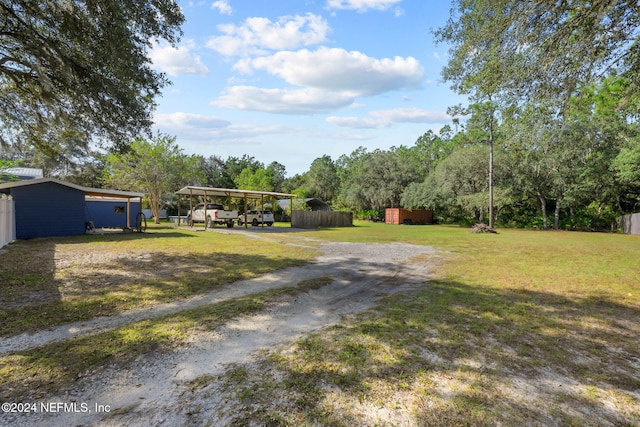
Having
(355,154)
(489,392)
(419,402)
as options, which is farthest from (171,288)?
(355,154)

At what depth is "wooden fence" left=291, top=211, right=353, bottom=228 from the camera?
26984mm

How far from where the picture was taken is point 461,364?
10.6 ft

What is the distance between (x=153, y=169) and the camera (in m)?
28.8

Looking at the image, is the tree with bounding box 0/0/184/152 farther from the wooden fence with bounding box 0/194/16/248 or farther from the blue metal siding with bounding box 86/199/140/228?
the blue metal siding with bounding box 86/199/140/228

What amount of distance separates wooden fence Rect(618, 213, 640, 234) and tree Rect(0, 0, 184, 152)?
32483 millimetres

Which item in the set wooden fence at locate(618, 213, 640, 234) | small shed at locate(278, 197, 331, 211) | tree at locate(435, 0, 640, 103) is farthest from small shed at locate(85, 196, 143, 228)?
wooden fence at locate(618, 213, 640, 234)

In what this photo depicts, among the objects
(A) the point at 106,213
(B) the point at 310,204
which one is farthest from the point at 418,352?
(B) the point at 310,204

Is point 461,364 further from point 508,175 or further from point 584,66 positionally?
point 508,175

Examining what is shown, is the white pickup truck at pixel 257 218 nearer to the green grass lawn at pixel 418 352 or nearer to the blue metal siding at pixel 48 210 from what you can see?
the blue metal siding at pixel 48 210

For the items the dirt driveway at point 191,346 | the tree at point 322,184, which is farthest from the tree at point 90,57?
the tree at point 322,184

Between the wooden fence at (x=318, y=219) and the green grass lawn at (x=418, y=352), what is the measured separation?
64.6 feet

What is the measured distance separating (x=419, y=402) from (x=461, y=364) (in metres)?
0.94

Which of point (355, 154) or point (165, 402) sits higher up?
point (355, 154)

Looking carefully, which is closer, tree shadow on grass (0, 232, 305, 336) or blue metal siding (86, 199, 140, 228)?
tree shadow on grass (0, 232, 305, 336)
